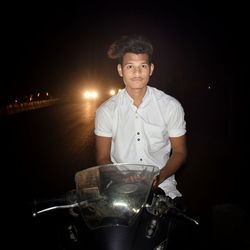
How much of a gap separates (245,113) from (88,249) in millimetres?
13578

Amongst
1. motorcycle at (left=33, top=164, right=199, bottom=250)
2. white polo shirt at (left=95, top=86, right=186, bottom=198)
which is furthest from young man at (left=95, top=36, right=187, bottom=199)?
motorcycle at (left=33, top=164, right=199, bottom=250)

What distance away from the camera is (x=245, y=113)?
14016 millimetres

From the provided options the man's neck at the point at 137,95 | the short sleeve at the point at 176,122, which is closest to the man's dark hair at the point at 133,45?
the man's neck at the point at 137,95

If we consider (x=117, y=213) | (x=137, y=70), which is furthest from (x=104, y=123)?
(x=117, y=213)

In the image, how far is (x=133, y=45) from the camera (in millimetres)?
2852

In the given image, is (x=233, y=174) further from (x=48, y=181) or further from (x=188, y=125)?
(x=188, y=125)

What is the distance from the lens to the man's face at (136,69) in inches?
113

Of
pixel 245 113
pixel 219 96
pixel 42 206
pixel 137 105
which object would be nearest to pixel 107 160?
pixel 137 105

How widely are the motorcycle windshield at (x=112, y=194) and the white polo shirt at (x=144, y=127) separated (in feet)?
2.54

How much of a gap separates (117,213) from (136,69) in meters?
1.53

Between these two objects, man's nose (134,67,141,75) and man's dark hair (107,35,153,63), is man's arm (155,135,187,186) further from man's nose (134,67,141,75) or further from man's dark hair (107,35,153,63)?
man's dark hair (107,35,153,63)

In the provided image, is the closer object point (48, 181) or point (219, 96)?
point (48, 181)

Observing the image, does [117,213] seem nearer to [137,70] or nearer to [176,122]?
[176,122]

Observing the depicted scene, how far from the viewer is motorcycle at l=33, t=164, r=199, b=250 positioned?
1.63 meters
